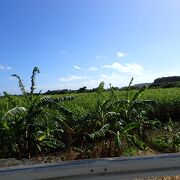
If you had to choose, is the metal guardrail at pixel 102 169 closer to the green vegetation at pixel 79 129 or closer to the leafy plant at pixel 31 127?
the green vegetation at pixel 79 129

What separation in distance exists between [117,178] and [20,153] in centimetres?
377

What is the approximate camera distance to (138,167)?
4.25 m

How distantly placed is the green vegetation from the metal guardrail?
282 centimetres

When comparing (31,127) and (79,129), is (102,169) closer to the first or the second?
(31,127)

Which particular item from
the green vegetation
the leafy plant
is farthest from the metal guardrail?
the leafy plant

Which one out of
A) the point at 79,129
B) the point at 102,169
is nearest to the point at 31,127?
the point at 79,129

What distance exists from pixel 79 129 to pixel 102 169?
443 cm

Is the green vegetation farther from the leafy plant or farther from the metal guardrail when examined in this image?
the metal guardrail

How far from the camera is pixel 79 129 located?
28.1ft

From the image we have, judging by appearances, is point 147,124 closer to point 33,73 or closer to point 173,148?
point 173,148

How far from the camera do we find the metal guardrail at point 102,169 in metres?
3.93

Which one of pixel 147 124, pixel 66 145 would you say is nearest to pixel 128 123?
pixel 147 124

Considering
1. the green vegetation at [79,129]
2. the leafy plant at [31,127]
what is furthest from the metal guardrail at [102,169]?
the leafy plant at [31,127]

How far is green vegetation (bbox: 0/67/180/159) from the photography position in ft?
25.1
